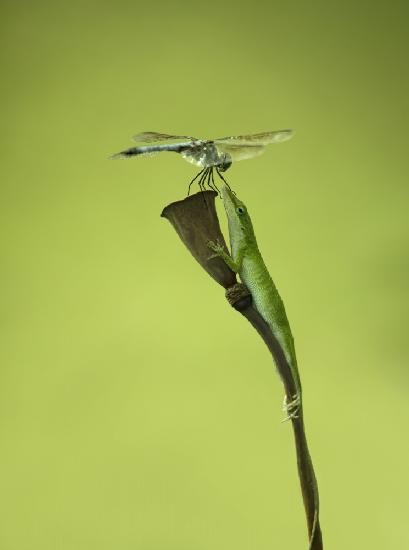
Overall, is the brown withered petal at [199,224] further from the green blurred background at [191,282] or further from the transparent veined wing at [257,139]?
the green blurred background at [191,282]

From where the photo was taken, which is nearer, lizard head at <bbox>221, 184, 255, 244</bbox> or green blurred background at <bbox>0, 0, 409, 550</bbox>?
lizard head at <bbox>221, 184, 255, 244</bbox>

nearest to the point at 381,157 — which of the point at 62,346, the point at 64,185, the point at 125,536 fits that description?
the point at 64,185

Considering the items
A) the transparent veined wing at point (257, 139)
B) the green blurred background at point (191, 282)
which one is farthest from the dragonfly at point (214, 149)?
the green blurred background at point (191, 282)

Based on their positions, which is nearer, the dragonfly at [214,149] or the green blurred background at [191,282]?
the dragonfly at [214,149]

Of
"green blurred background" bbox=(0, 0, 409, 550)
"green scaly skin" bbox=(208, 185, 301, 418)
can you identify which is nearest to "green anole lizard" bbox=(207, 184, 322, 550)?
"green scaly skin" bbox=(208, 185, 301, 418)

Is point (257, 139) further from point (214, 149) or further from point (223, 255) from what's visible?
point (223, 255)

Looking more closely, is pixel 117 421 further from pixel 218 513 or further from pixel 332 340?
pixel 332 340

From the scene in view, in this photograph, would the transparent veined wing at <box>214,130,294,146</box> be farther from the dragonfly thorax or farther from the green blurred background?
the green blurred background
